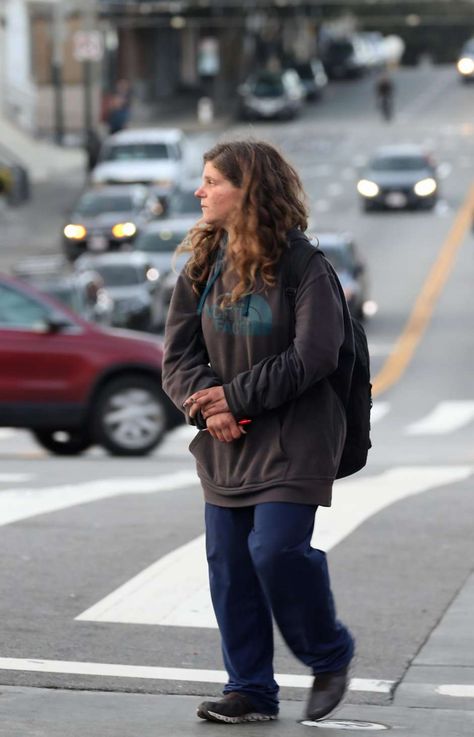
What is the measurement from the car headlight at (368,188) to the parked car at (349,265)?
1614 cm

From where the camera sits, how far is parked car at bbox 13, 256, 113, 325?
24.7 m

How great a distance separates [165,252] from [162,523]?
26.3 metres

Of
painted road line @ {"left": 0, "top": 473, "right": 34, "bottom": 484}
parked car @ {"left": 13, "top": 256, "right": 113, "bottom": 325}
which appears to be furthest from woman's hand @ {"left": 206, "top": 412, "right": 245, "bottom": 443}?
parked car @ {"left": 13, "top": 256, "right": 113, "bottom": 325}

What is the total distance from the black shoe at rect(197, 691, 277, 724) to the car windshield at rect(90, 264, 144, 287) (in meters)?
26.4

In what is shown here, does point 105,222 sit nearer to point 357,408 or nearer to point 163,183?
point 163,183

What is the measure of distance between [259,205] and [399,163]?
4430 cm

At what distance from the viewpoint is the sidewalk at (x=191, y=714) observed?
5.55 m

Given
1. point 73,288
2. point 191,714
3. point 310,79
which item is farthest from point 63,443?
point 310,79

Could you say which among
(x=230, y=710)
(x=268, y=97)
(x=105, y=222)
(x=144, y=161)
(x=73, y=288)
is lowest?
(x=230, y=710)

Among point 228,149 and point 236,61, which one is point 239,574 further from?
point 236,61

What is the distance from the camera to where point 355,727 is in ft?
18.6

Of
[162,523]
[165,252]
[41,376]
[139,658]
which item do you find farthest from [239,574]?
[165,252]

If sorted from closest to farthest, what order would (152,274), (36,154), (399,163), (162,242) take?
(152,274) → (162,242) → (399,163) → (36,154)

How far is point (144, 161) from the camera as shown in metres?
49.0
